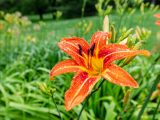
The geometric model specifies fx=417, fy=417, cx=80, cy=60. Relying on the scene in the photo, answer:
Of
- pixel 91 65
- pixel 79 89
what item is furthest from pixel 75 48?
pixel 79 89

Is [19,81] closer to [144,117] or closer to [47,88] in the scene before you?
[144,117]

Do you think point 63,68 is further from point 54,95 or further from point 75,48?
point 54,95

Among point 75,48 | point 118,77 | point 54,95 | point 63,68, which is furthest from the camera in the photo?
point 54,95

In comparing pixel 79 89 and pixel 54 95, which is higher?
pixel 79 89

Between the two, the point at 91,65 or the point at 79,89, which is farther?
the point at 91,65

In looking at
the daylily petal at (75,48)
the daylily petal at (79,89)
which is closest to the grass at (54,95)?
the daylily petal at (75,48)

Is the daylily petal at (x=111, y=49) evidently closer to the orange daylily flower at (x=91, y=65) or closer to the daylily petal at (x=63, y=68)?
the orange daylily flower at (x=91, y=65)
